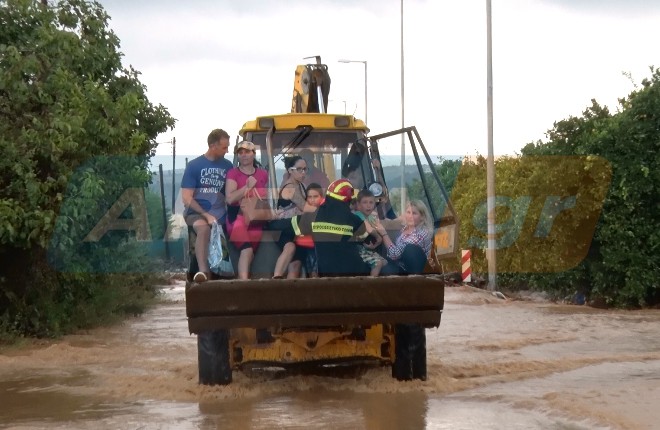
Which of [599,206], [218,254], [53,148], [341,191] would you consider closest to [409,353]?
[341,191]

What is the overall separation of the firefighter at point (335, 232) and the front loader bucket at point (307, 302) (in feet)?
1.60

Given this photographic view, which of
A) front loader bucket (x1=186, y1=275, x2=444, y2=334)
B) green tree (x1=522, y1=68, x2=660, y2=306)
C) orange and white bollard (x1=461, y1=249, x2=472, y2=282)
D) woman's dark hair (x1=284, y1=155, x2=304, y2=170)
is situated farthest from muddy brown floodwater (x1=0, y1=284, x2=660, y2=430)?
orange and white bollard (x1=461, y1=249, x2=472, y2=282)

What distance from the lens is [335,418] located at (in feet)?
31.6

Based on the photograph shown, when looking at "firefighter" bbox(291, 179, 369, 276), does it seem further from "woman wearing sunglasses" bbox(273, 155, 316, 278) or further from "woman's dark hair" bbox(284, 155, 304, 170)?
"woman's dark hair" bbox(284, 155, 304, 170)

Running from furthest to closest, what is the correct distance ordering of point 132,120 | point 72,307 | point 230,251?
1. point 72,307
2. point 132,120
3. point 230,251

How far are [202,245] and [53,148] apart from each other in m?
5.83

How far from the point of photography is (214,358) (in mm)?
11016

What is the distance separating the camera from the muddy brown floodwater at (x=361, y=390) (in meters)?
9.59

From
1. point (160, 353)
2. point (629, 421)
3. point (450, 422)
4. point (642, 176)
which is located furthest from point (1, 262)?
point (642, 176)

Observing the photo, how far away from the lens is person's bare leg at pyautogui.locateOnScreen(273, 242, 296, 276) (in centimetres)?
1071

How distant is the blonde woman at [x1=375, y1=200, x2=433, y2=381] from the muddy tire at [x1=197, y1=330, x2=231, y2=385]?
1.66 meters

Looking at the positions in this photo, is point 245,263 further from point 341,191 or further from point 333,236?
point 341,191

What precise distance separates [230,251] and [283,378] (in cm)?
189

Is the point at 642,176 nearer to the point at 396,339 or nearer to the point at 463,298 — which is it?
the point at 463,298
